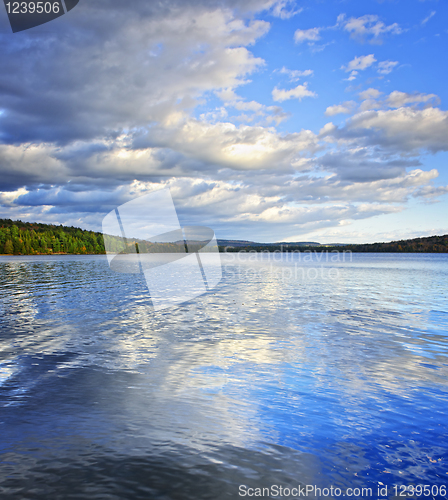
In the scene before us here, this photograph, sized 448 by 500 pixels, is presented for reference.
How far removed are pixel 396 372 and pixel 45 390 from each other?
14265mm

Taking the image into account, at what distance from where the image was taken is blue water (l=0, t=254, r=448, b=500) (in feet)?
25.0

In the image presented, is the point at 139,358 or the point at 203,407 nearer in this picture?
the point at 203,407

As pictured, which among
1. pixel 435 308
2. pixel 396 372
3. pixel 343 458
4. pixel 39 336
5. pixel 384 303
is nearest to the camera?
pixel 343 458

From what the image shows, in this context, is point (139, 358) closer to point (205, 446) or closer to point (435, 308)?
point (205, 446)

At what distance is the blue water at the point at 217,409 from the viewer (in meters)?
7.62

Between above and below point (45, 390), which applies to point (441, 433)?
below

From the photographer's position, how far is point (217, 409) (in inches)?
433

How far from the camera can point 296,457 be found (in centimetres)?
845

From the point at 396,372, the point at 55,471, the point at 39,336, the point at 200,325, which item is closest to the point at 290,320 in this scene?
the point at 200,325

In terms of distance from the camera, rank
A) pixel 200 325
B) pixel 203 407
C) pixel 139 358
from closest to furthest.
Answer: pixel 203 407 < pixel 139 358 < pixel 200 325

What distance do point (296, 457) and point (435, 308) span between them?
30.5 m

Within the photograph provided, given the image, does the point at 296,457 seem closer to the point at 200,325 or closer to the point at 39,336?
the point at 200,325

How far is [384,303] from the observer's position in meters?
35.7

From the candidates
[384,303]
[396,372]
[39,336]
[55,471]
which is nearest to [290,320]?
[396,372]
